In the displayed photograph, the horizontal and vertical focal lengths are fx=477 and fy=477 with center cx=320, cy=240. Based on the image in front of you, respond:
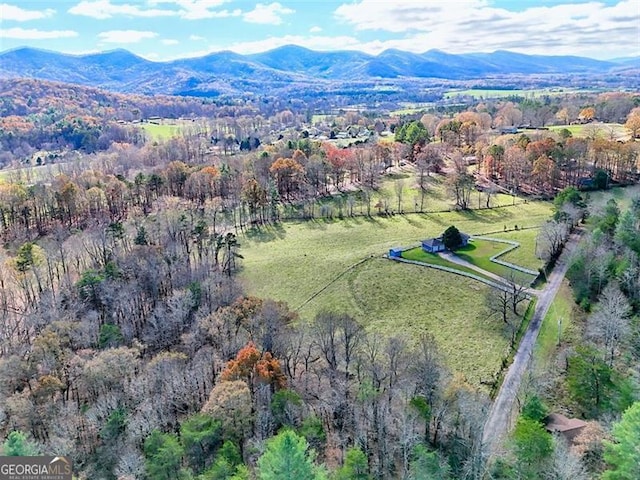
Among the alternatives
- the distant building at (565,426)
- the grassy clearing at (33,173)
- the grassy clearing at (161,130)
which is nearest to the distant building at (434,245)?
the distant building at (565,426)

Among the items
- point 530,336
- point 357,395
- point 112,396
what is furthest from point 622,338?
point 112,396

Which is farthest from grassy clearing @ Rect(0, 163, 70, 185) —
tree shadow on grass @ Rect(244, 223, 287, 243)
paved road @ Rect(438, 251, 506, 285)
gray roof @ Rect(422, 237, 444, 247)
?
paved road @ Rect(438, 251, 506, 285)

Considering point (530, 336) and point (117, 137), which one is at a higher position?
point (117, 137)

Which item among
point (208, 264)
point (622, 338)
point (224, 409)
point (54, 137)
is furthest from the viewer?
point (54, 137)

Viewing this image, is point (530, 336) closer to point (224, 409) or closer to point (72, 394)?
point (224, 409)

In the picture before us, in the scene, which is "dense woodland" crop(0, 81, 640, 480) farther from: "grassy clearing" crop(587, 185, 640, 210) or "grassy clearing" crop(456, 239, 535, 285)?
"grassy clearing" crop(456, 239, 535, 285)

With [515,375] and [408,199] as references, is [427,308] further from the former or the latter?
[408,199]

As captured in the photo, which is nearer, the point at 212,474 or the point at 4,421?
the point at 212,474

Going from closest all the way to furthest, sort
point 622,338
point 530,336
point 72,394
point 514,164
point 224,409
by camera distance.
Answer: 1. point 224,409
2. point 72,394
3. point 622,338
4. point 530,336
5. point 514,164
